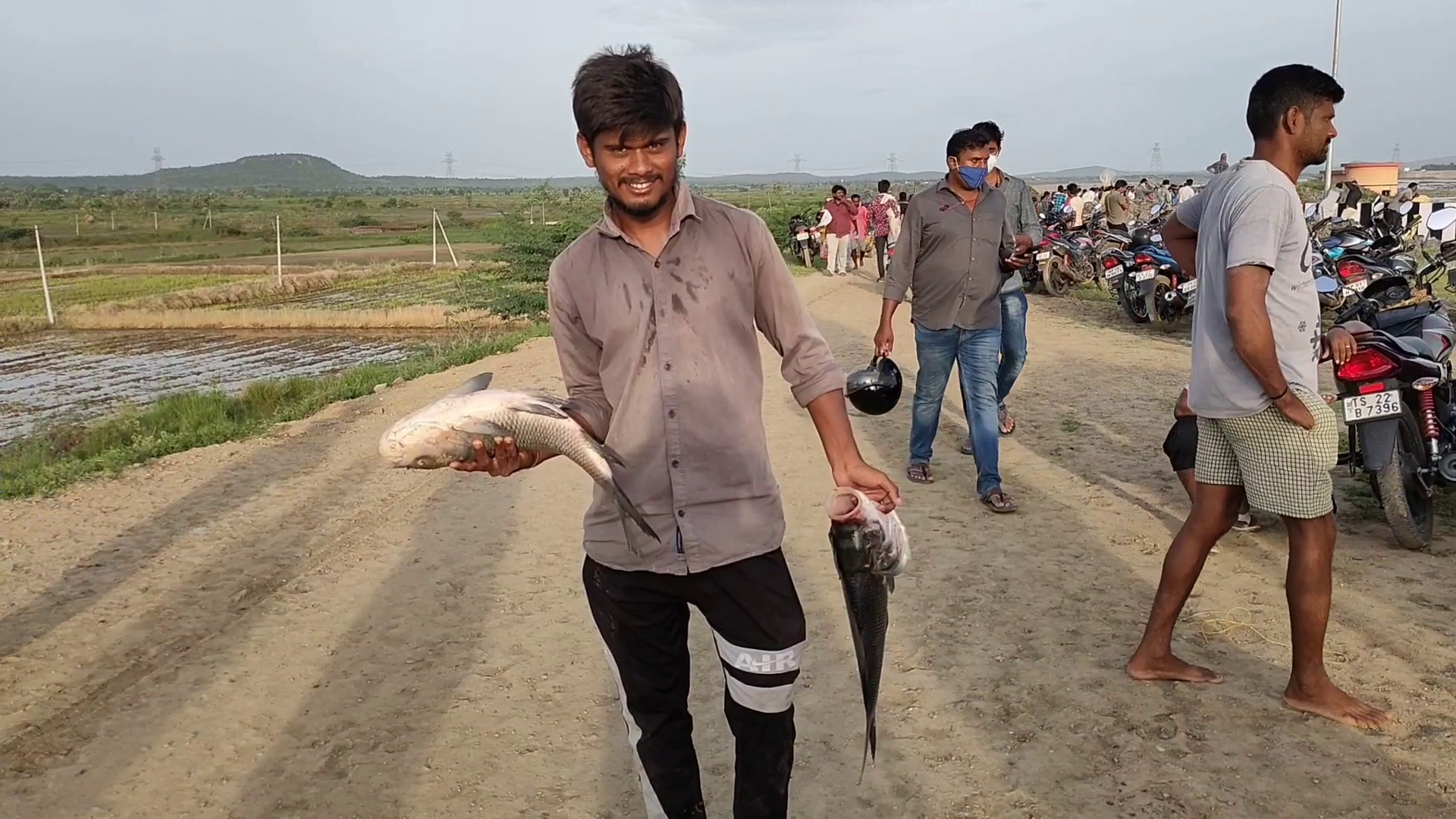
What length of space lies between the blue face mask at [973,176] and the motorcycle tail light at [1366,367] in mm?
2038

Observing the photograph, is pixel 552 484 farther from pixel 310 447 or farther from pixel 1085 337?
pixel 1085 337

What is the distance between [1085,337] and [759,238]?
394 inches

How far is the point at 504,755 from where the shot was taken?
3414 mm

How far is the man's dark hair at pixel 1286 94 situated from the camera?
3178 millimetres

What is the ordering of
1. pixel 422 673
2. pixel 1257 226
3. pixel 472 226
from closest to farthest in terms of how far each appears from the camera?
pixel 1257 226 < pixel 422 673 < pixel 472 226

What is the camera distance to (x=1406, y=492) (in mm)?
4672

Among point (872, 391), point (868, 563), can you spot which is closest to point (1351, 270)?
point (872, 391)

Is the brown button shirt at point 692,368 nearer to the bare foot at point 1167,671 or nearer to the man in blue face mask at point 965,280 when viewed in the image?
the bare foot at point 1167,671

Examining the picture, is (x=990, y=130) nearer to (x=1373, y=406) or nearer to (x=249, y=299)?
(x=1373, y=406)

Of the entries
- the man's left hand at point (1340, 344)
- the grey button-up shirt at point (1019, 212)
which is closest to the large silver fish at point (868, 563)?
the man's left hand at point (1340, 344)

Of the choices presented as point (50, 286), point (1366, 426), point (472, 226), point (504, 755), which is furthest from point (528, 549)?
point (472, 226)

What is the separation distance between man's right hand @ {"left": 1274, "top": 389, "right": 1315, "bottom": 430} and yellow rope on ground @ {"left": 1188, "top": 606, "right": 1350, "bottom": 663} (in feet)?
3.74

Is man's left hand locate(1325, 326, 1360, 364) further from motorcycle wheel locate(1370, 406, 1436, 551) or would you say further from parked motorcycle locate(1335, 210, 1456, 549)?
motorcycle wheel locate(1370, 406, 1436, 551)

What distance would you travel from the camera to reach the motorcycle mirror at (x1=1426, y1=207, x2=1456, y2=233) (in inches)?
348
